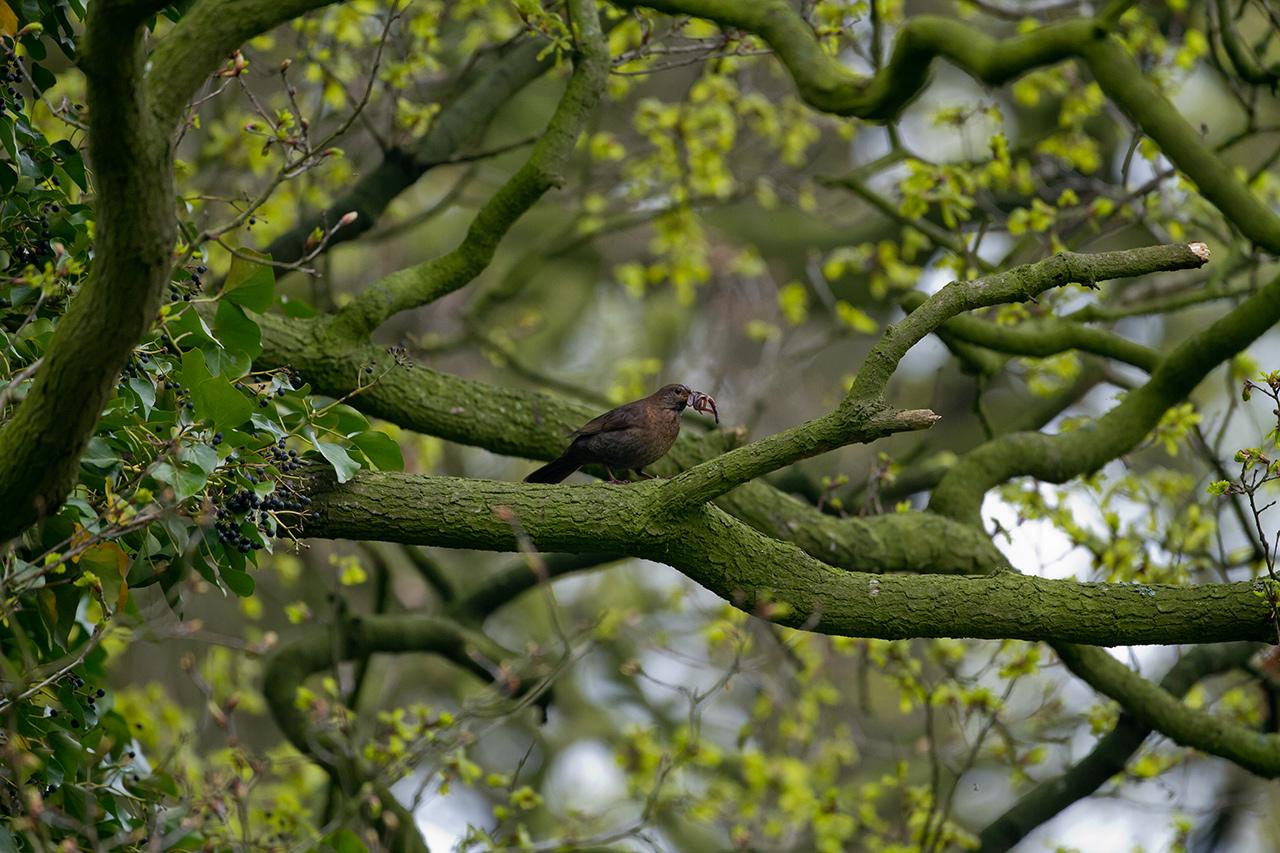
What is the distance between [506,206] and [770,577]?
6.16ft

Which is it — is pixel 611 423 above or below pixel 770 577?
above

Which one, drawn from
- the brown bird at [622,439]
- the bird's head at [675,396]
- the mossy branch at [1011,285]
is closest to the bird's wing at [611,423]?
the brown bird at [622,439]

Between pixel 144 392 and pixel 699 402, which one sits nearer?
pixel 144 392

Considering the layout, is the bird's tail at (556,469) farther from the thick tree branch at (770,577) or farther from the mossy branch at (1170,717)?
the mossy branch at (1170,717)

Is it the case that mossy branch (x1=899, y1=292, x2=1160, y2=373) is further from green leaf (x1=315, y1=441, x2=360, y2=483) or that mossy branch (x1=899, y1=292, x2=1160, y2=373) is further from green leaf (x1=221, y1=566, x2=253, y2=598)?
green leaf (x1=221, y1=566, x2=253, y2=598)

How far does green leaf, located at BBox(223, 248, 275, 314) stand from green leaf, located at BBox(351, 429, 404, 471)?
0.51 meters

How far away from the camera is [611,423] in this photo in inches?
212

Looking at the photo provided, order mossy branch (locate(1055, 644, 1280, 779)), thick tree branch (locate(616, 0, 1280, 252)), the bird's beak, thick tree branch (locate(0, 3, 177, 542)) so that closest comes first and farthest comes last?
thick tree branch (locate(0, 3, 177, 542))
thick tree branch (locate(616, 0, 1280, 252))
mossy branch (locate(1055, 644, 1280, 779))
the bird's beak

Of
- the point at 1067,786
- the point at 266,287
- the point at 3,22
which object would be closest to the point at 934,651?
the point at 1067,786

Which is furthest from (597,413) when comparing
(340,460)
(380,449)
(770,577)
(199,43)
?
(199,43)

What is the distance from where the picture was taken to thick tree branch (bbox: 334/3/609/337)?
16.5ft

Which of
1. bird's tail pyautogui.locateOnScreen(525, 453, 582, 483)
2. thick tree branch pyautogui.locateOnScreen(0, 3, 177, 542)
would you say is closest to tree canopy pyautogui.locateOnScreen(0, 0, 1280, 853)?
thick tree branch pyautogui.locateOnScreen(0, 3, 177, 542)

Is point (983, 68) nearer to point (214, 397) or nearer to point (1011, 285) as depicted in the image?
point (1011, 285)

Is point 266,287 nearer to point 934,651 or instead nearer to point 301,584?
point 934,651
